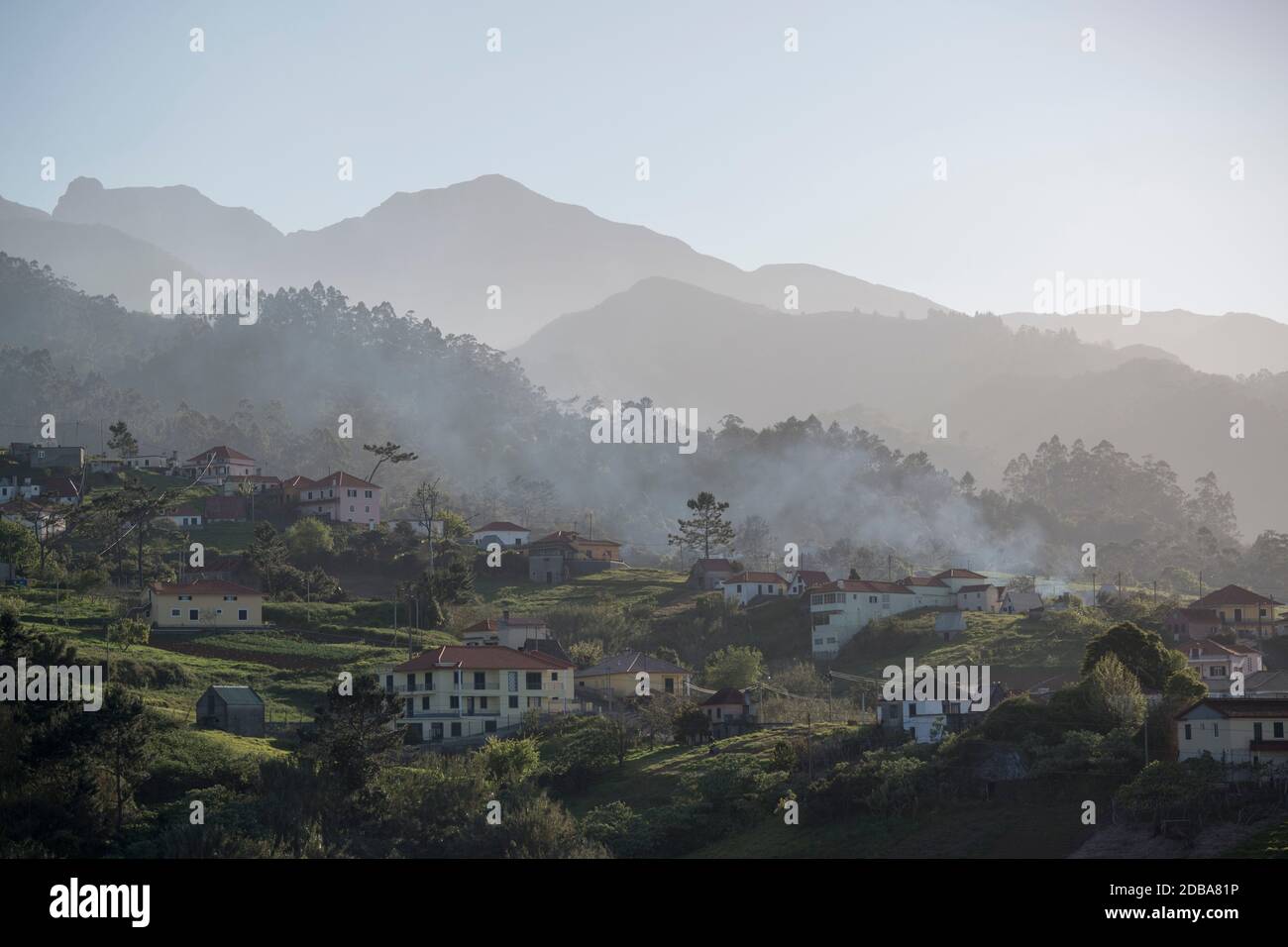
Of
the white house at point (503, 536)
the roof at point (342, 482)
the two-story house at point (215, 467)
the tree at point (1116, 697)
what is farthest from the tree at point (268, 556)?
the tree at point (1116, 697)

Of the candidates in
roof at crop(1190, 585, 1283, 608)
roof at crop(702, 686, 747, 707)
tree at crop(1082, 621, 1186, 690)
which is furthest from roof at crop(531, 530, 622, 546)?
tree at crop(1082, 621, 1186, 690)

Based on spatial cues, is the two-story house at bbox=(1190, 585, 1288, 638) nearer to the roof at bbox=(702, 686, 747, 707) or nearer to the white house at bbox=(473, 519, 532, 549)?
the roof at bbox=(702, 686, 747, 707)

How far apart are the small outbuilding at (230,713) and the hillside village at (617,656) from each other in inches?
→ 5.5

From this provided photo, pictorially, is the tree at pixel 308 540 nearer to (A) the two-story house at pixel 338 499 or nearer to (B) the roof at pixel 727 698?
(A) the two-story house at pixel 338 499

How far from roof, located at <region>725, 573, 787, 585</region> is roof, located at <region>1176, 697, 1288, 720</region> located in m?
52.2

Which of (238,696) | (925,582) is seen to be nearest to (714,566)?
(925,582)

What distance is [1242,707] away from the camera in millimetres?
63531

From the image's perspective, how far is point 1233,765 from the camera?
6156 cm

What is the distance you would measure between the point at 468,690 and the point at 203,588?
71.6 feet

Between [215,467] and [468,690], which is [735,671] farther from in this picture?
[215,467]

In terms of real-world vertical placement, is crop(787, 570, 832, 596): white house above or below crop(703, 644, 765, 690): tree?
above

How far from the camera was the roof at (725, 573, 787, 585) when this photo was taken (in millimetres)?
115125
